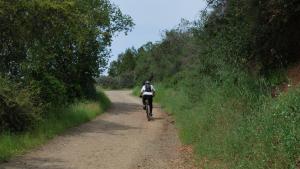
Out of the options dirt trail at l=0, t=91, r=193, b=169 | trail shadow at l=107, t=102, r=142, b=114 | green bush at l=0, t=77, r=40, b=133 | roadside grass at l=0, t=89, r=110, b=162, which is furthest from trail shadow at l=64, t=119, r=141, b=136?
trail shadow at l=107, t=102, r=142, b=114

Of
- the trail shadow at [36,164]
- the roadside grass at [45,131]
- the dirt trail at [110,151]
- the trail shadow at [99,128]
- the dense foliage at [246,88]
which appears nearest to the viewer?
the dense foliage at [246,88]

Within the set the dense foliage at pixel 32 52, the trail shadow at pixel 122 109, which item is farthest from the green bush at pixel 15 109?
the trail shadow at pixel 122 109

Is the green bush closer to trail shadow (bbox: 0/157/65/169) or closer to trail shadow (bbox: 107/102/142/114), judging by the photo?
trail shadow (bbox: 0/157/65/169)

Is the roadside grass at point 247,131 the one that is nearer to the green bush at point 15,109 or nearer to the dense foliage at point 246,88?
the dense foliage at point 246,88

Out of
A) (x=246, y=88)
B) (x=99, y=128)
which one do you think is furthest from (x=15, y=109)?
(x=246, y=88)

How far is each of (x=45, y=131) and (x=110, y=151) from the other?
3652mm

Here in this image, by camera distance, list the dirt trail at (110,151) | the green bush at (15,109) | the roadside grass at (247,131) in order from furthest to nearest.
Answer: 1. the green bush at (15,109)
2. the dirt trail at (110,151)
3. the roadside grass at (247,131)

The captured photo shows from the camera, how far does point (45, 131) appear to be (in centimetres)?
1831

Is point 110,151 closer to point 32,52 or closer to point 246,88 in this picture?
point 246,88

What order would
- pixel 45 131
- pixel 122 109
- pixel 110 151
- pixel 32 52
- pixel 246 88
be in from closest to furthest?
pixel 246 88
pixel 110 151
pixel 45 131
pixel 32 52
pixel 122 109

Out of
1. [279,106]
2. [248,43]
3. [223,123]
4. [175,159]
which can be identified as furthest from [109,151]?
[279,106]

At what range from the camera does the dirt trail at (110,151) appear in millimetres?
13258

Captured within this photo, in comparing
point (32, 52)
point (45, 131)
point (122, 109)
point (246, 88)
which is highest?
point (32, 52)

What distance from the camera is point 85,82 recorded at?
34812mm
